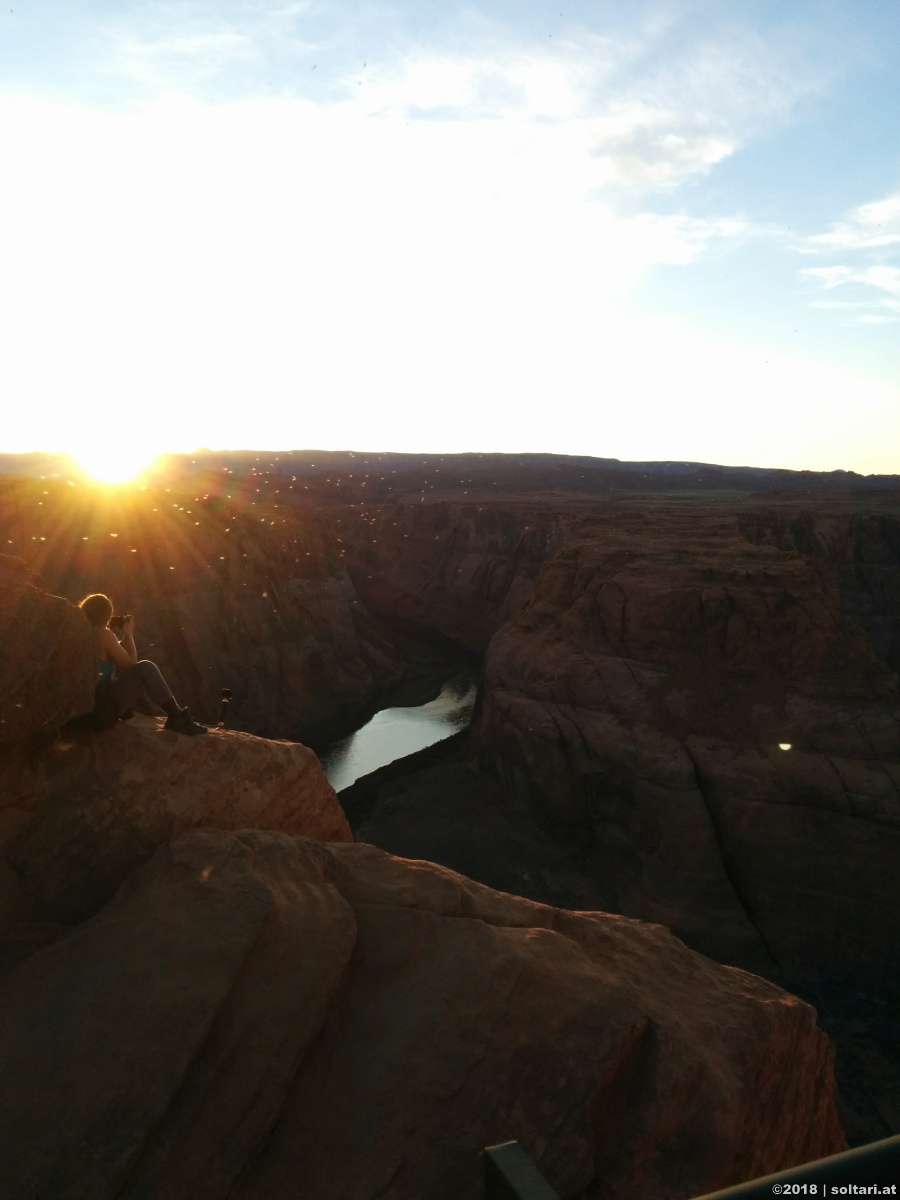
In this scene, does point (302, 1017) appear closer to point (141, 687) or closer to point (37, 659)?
point (37, 659)

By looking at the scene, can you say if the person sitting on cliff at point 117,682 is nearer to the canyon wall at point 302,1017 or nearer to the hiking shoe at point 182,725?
the hiking shoe at point 182,725

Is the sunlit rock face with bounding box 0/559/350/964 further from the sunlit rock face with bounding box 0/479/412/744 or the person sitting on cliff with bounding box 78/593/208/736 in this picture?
the sunlit rock face with bounding box 0/479/412/744

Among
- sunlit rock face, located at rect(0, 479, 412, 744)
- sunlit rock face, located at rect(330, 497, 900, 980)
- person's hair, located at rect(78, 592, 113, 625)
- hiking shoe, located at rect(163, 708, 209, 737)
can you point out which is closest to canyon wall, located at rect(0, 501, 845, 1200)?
hiking shoe, located at rect(163, 708, 209, 737)

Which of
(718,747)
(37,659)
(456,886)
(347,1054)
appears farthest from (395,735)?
(347,1054)

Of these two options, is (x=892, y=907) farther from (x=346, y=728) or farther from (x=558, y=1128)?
(x=346, y=728)

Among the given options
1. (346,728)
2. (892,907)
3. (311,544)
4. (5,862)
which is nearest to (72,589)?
Answer: (346,728)
